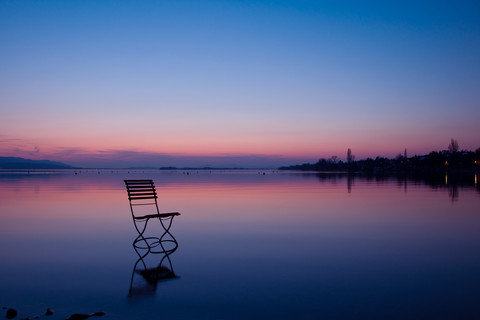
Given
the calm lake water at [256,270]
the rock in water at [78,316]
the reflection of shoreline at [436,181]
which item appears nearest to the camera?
the rock in water at [78,316]

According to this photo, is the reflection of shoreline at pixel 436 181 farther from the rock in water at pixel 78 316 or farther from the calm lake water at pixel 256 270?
the rock in water at pixel 78 316

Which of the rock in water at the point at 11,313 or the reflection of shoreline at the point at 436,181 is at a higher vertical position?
the rock in water at the point at 11,313

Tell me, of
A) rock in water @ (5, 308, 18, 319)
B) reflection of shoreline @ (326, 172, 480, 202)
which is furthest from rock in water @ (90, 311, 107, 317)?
reflection of shoreline @ (326, 172, 480, 202)

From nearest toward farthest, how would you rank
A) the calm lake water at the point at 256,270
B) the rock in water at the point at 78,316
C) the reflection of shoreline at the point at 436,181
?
the rock in water at the point at 78,316 < the calm lake water at the point at 256,270 < the reflection of shoreline at the point at 436,181

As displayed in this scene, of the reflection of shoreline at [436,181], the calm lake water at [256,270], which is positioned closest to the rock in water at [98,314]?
the calm lake water at [256,270]

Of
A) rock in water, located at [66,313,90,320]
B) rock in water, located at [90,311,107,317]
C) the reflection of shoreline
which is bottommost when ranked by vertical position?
the reflection of shoreline

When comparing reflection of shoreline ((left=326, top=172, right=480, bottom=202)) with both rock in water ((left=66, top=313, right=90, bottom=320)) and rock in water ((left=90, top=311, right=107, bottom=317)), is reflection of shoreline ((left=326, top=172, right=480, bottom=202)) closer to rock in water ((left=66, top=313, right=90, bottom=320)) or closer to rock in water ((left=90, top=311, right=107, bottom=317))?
rock in water ((left=90, top=311, right=107, bottom=317))

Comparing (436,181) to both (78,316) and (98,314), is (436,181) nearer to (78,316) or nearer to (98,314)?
(98,314)

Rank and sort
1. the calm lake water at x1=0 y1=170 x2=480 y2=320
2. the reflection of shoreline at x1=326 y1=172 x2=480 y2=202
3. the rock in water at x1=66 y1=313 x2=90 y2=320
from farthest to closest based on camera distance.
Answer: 1. the reflection of shoreline at x1=326 y1=172 x2=480 y2=202
2. the calm lake water at x1=0 y1=170 x2=480 y2=320
3. the rock in water at x1=66 y1=313 x2=90 y2=320

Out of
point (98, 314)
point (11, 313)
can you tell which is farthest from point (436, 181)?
point (11, 313)

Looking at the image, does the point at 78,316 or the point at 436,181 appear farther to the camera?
the point at 436,181

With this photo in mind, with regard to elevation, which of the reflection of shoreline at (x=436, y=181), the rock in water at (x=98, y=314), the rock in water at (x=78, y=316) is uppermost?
the rock in water at (x=78, y=316)

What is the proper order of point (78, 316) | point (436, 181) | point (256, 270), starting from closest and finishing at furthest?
point (78, 316)
point (256, 270)
point (436, 181)

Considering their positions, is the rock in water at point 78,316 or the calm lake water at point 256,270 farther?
the calm lake water at point 256,270
